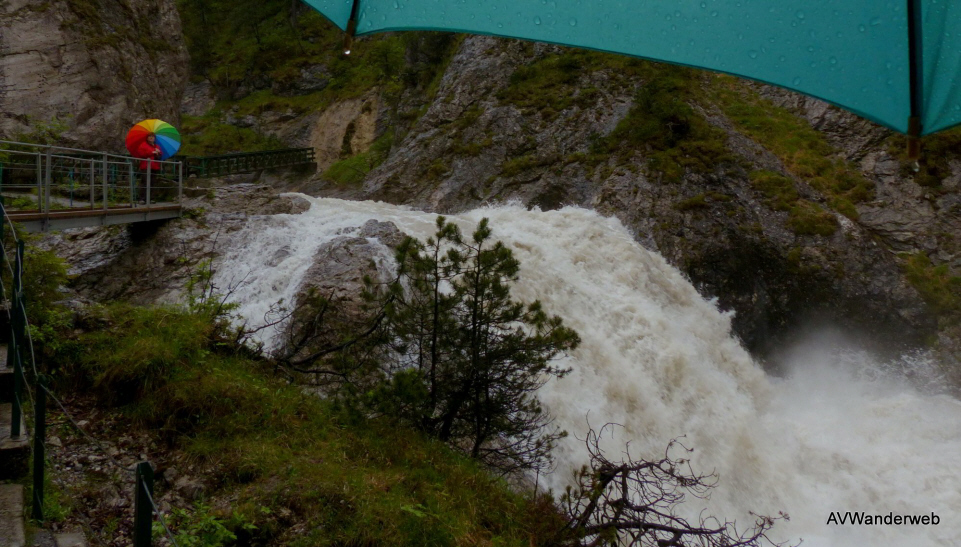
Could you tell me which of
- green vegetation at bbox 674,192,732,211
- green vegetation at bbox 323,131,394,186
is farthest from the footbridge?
green vegetation at bbox 674,192,732,211

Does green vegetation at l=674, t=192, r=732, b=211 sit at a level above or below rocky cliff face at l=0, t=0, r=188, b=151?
below

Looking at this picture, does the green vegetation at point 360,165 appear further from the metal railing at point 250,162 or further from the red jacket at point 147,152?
the red jacket at point 147,152

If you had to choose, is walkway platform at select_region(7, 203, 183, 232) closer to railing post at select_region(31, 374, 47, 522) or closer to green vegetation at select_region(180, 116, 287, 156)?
railing post at select_region(31, 374, 47, 522)

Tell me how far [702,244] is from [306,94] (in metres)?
26.9

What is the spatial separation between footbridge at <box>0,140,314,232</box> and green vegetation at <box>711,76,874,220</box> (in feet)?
53.1

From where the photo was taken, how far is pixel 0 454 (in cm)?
317

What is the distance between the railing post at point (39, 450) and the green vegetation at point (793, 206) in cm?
1573

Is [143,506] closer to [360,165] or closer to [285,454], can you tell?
[285,454]

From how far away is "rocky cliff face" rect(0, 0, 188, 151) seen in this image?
14.7 meters

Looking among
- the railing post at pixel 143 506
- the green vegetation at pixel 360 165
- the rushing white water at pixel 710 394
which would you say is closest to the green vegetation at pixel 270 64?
the green vegetation at pixel 360 165

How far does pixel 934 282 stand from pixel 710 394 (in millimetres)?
7661

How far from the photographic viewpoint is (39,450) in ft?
9.77

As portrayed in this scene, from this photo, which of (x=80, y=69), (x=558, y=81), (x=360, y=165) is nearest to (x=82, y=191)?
(x=80, y=69)

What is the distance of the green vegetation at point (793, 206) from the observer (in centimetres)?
1429
